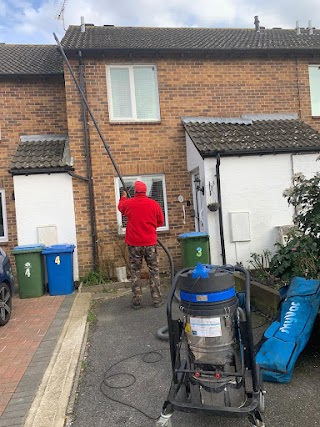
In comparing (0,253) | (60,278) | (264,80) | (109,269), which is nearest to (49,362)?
(0,253)

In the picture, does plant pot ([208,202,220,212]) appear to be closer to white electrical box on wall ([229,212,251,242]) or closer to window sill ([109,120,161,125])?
white electrical box on wall ([229,212,251,242])

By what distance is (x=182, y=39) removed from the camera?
10.0m

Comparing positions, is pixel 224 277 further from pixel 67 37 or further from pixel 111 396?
pixel 67 37

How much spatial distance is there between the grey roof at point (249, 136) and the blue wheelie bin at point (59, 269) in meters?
3.47

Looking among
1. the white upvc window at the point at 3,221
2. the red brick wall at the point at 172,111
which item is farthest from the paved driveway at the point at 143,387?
the white upvc window at the point at 3,221

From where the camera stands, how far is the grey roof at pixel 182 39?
345 inches

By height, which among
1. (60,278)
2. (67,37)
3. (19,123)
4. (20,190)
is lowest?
(60,278)

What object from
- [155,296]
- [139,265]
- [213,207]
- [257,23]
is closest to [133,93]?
[213,207]

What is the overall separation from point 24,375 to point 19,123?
678cm

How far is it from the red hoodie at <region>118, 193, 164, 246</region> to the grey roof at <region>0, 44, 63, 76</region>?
498 centimetres

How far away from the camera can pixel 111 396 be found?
129 inches

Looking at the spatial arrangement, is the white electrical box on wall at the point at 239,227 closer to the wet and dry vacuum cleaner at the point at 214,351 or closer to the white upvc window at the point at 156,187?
the white upvc window at the point at 156,187

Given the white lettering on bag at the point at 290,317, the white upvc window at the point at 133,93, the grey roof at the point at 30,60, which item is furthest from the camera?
the grey roof at the point at 30,60

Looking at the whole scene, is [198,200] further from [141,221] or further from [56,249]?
[56,249]
